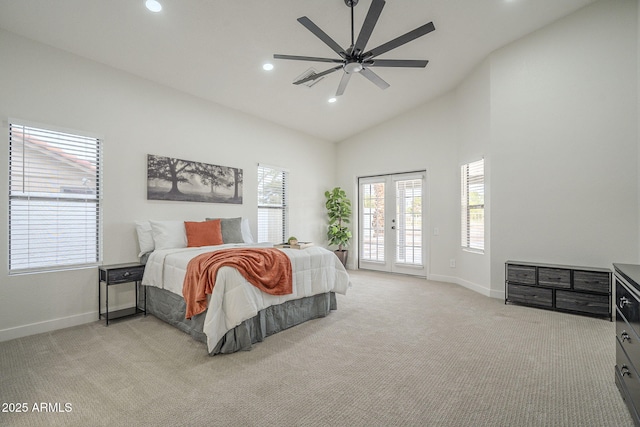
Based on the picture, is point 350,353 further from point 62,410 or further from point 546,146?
point 546,146

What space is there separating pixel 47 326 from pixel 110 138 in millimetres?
2224

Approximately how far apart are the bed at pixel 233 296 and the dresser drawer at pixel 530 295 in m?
2.38

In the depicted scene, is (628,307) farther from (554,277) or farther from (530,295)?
(530,295)

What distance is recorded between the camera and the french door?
617 centimetres

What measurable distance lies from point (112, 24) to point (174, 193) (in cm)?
208

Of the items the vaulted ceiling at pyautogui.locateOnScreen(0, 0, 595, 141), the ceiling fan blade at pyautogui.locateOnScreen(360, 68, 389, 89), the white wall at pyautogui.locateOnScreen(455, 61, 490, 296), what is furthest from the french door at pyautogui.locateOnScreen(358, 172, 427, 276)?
the ceiling fan blade at pyautogui.locateOnScreen(360, 68, 389, 89)

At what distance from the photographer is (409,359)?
2.60 metres

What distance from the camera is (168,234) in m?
3.93

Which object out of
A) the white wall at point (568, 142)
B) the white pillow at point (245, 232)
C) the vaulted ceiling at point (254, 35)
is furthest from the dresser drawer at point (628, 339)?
the white pillow at point (245, 232)

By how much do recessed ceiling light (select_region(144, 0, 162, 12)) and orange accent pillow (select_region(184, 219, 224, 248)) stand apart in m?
2.44

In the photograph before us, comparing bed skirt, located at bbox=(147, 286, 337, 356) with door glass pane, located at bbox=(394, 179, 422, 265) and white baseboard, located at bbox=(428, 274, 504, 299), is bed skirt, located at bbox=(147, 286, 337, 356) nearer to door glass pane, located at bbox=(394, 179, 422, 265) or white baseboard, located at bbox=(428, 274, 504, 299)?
white baseboard, located at bbox=(428, 274, 504, 299)

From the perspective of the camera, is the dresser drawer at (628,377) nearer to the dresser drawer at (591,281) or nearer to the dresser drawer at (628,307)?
the dresser drawer at (628,307)

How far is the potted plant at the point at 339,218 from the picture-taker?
269 inches

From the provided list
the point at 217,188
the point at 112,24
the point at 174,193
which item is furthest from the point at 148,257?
the point at 112,24
